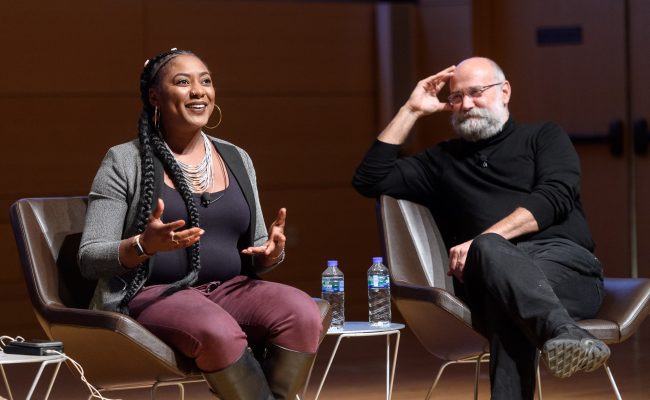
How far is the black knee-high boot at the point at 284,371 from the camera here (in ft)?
9.97

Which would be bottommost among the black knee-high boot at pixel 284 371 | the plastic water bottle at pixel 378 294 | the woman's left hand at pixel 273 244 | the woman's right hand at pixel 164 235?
the plastic water bottle at pixel 378 294

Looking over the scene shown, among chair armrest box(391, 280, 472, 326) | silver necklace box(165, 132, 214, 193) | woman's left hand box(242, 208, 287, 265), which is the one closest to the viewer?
woman's left hand box(242, 208, 287, 265)

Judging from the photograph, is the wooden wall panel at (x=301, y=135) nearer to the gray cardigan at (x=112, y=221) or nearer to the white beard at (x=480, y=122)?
the white beard at (x=480, y=122)

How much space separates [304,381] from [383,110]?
4719mm

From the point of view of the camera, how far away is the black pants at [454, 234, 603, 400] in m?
3.21

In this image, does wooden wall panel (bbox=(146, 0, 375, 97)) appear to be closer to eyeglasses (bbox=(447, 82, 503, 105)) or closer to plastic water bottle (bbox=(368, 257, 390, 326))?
plastic water bottle (bbox=(368, 257, 390, 326))

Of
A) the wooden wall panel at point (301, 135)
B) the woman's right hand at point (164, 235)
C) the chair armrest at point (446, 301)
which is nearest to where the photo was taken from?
the woman's right hand at point (164, 235)

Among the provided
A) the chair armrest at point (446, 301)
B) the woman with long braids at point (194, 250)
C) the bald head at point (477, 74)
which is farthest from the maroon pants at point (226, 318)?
the bald head at point (477, 74)

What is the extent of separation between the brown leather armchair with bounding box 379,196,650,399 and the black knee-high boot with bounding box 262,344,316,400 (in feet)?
1.82

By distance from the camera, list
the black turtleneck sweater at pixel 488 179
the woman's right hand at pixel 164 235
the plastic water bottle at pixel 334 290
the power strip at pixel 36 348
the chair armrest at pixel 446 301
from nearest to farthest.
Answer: the woman's right hand at pixel 164 235 → the power strip at pixel 36 348 → the chair armrest at pixel 446 301 → the black turtleneck sweater at pixel 488 179 → the plastic water bottle at pixel 334 290

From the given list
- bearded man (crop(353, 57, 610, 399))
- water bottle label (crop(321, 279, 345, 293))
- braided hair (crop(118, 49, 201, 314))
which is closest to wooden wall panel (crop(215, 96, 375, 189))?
water bottle label (crop(321, 279, 345, 293))

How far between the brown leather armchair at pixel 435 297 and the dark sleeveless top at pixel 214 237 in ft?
1.96

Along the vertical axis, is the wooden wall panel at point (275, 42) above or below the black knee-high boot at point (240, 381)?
above

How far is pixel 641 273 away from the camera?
7230 millimetres
